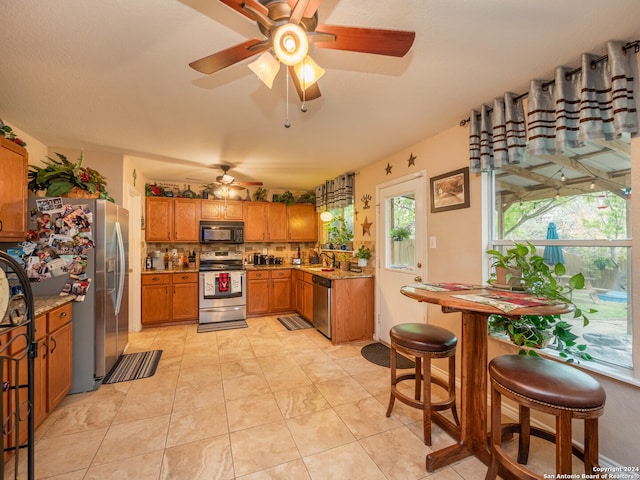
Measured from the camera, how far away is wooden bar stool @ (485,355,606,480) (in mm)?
1177

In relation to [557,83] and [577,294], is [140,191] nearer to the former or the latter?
[557,83]

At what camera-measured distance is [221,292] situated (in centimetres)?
452

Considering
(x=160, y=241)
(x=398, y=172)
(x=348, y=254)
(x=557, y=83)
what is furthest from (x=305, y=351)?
(x=557, y=83)

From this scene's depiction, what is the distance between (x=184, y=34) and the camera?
1504 millimetres

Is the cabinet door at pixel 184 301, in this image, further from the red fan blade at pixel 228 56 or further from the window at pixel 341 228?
the red fan blade at pixel 228 56

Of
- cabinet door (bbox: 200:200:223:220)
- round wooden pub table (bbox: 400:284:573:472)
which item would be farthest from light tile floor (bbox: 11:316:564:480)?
cabinet door (bbox: 200:200:223:220)

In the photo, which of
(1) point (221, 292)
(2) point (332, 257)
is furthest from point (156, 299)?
(2) point (332, 257)

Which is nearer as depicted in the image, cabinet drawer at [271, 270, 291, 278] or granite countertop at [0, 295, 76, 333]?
granite countertop at [0, 295, 76, 333]

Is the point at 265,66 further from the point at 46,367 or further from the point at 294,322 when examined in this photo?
the point at 294,322

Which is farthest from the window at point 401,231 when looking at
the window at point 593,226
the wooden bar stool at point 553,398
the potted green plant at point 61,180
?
the potted green plant at point 61,180

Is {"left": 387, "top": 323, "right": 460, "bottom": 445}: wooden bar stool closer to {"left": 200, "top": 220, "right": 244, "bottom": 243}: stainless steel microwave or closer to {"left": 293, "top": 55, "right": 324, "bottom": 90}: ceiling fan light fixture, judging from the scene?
{"left": 293, "top": 55, "right": 324, "bottom": 90}: ceiling fan light fixture

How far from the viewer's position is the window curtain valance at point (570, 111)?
5.08 feet

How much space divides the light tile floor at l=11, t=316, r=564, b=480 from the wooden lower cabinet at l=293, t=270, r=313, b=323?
1.29 m

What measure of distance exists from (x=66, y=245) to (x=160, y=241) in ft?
7.20
